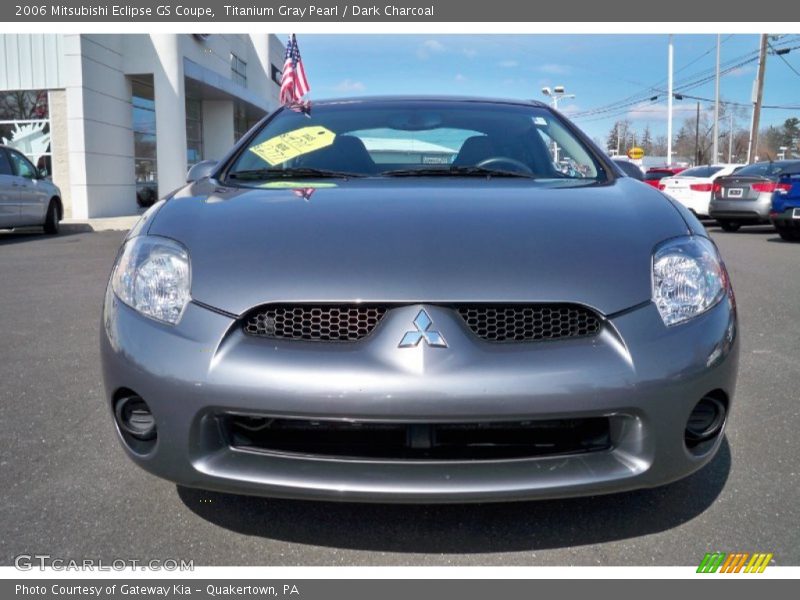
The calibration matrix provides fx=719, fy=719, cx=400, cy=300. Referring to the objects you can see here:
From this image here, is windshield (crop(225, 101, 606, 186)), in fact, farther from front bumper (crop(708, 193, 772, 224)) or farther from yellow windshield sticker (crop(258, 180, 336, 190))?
front bumper (crop(708, 193, 772, 224))

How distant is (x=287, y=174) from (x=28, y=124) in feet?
55.9

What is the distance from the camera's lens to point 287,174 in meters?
2.83

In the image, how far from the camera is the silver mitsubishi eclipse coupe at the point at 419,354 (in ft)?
5.80

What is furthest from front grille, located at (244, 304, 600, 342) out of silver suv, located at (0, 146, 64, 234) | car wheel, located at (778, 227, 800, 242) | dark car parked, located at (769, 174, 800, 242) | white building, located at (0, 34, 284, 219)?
white building, located at (0, 34, 284, 219)

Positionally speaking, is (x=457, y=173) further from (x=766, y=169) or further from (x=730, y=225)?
(x=730, y=225)

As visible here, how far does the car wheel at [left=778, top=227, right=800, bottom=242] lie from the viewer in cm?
1146

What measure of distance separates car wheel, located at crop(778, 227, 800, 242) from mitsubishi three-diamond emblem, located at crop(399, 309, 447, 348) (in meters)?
11.4

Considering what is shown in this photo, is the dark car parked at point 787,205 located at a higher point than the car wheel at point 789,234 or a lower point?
higher

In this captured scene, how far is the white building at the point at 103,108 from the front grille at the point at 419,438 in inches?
654

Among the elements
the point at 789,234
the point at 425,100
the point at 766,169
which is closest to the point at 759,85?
the point at 766,169

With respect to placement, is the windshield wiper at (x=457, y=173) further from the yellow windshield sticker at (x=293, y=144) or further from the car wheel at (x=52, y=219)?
the car wheel at (x=52, y=219)
